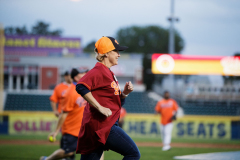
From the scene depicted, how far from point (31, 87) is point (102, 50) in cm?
3690

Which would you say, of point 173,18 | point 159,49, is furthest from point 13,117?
point 159,49

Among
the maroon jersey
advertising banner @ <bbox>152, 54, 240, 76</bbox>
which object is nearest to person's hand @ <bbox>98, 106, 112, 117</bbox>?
the maroon jersey

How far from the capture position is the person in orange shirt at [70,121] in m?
5.86

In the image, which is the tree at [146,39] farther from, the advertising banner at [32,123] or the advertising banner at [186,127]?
the advertising banner at [32,123]

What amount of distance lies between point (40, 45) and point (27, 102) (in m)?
Result: 21.1

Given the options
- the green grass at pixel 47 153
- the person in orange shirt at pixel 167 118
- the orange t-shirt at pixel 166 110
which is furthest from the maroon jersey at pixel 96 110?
the orange t-shirt at pixel 166 110

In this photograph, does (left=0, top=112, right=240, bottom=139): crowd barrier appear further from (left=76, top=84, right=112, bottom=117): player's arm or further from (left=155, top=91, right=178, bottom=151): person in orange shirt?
(left=76, top=84, right=112, bottom=117): player's arm

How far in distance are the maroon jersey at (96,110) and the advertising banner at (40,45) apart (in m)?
46.9

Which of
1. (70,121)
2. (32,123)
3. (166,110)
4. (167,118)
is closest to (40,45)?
(32,123)

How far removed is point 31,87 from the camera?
129 feet

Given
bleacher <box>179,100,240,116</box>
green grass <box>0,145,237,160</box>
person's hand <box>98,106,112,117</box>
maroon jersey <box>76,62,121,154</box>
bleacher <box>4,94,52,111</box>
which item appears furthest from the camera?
bleacher <box>4,94,52,111</box>

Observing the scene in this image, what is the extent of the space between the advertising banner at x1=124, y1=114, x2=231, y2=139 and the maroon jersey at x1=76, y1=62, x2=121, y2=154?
1646cm

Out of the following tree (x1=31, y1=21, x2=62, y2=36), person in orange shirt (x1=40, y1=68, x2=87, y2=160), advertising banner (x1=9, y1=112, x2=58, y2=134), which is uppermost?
tree (x1=31, y1=21, x2=62, y2=36)

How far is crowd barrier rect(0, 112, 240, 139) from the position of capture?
1980 cm
